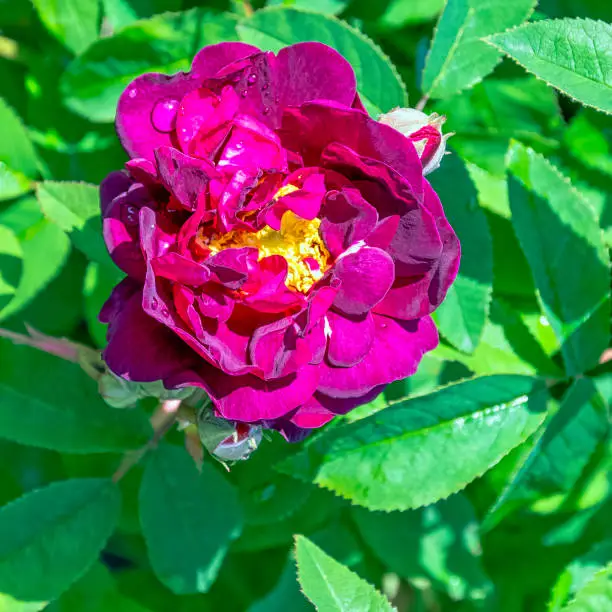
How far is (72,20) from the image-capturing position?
5.39ft

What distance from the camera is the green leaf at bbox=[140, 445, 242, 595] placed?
1.50 meters

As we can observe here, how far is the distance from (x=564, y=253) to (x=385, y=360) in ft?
1.75

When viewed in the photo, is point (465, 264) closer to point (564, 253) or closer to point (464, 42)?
point (564, 253)

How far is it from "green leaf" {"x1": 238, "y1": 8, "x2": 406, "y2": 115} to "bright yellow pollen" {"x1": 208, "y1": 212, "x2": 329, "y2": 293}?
40 centimetres

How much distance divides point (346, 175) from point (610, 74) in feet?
1.18

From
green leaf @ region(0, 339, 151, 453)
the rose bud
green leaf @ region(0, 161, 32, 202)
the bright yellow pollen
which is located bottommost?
green leaf @ region(0, 339, 151, 453)

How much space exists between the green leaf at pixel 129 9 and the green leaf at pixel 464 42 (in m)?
0.62

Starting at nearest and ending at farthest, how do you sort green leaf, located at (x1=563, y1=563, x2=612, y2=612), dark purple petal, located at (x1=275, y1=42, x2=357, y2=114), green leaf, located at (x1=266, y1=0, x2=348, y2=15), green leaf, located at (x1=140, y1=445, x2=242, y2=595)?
1. dark purple petal, located at (x1=275, y1=42, x2=357, y2=114)
2. green leaf, located at (x1=563, y1=563, x2=612, y2=612)
3. green leaf, located at (x1=140, y1=445, x2=242, y2=595)
4. green leaf, located at (x1=266, y1=0, x2=348, y2=15)

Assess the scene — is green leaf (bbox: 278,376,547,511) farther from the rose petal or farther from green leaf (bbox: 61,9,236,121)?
green leaf (bbox: 61,9,236,121)

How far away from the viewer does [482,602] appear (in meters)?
1.82

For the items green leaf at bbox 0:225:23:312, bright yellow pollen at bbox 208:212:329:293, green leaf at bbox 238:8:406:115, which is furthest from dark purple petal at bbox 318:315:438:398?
green leaf at bbox 0:225:23:312

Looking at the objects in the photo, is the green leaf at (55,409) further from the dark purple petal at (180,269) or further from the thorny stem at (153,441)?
the dark purple petal at (180,269)

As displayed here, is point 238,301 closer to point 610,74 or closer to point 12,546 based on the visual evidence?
point 610,74

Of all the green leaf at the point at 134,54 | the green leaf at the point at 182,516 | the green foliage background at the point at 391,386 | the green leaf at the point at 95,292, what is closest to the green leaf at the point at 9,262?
the green foliage background at the point at 391,386
